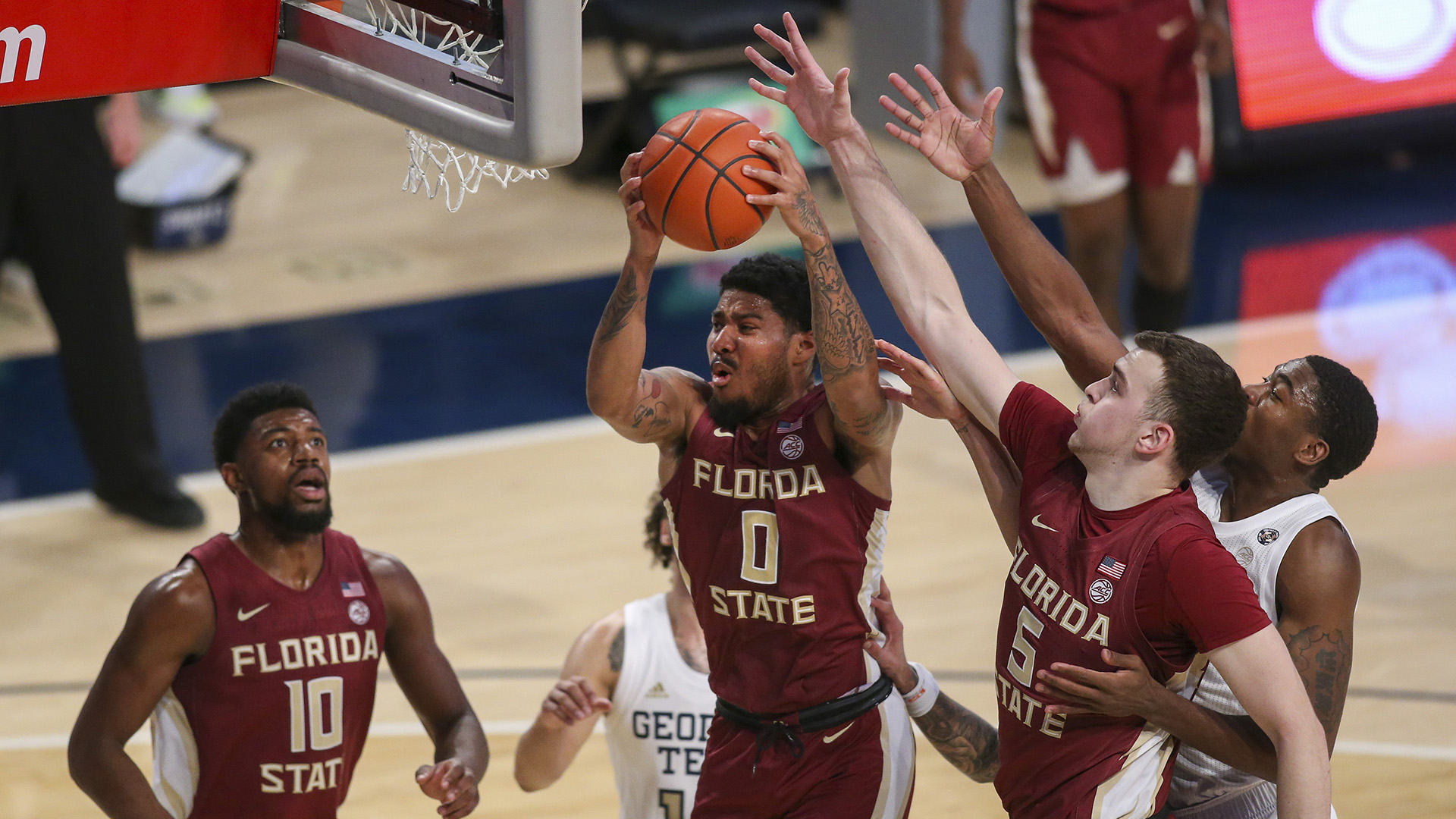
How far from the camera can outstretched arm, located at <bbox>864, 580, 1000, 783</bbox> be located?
437 centimetres

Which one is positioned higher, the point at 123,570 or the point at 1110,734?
the point at 1110,734

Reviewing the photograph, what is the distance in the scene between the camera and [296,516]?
4477mm

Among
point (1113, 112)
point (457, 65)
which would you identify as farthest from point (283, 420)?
point (1113, 112)

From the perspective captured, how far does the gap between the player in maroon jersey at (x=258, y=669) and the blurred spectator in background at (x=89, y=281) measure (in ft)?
11.1

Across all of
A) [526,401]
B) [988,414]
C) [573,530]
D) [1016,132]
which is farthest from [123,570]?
[1016,132]

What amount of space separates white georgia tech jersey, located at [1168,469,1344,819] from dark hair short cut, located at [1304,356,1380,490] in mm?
90

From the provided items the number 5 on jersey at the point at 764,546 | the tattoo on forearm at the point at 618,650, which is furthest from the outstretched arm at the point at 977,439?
the tattoo on forearm at the point at 618,650

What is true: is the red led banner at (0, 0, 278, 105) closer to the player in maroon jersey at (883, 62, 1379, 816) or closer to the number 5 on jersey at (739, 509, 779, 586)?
the player in maroon jersey at (883, 62, 1379, 816)

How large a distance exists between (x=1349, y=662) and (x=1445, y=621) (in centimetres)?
334

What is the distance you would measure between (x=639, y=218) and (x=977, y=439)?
3.07 ft

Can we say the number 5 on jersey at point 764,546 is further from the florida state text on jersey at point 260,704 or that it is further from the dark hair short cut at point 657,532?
the florida state text on jersey at point 260,704

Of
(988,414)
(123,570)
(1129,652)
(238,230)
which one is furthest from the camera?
(238,230)

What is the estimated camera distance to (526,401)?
9.43 m

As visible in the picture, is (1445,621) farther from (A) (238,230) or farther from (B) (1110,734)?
(A) (238,230)
